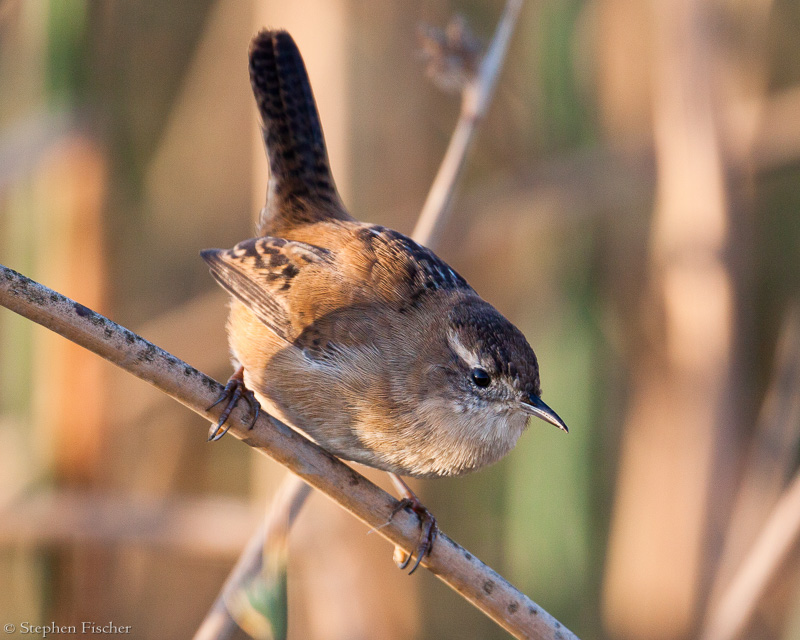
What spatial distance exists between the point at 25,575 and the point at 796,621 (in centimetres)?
270

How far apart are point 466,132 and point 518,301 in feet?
4.59

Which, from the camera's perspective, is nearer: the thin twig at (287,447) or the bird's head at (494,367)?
the thin twig at (287,447)

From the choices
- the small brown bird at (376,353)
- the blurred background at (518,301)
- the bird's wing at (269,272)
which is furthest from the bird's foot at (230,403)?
the blurred background at (518,301)

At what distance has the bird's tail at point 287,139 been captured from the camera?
2473 mm

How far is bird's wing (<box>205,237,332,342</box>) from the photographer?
2076 millimetres

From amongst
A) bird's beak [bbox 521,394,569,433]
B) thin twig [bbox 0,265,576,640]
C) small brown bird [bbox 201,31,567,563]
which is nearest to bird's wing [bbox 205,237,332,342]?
small brown bird [bbox 201,31,567,563]

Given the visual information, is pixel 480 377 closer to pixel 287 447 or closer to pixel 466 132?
pixel 287 447

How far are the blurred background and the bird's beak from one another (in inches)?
36.2

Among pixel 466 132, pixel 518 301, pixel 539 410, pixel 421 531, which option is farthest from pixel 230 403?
pixel 518 301

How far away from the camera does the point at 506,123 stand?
368 cm

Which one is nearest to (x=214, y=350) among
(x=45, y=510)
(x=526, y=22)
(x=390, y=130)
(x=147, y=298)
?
(x=147, y=298)

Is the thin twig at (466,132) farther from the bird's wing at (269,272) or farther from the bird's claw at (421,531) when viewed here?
the bird's claw at (421,531)

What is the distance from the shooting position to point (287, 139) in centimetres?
248

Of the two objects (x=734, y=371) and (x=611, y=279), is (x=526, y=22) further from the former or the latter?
(x=734, y=371)
